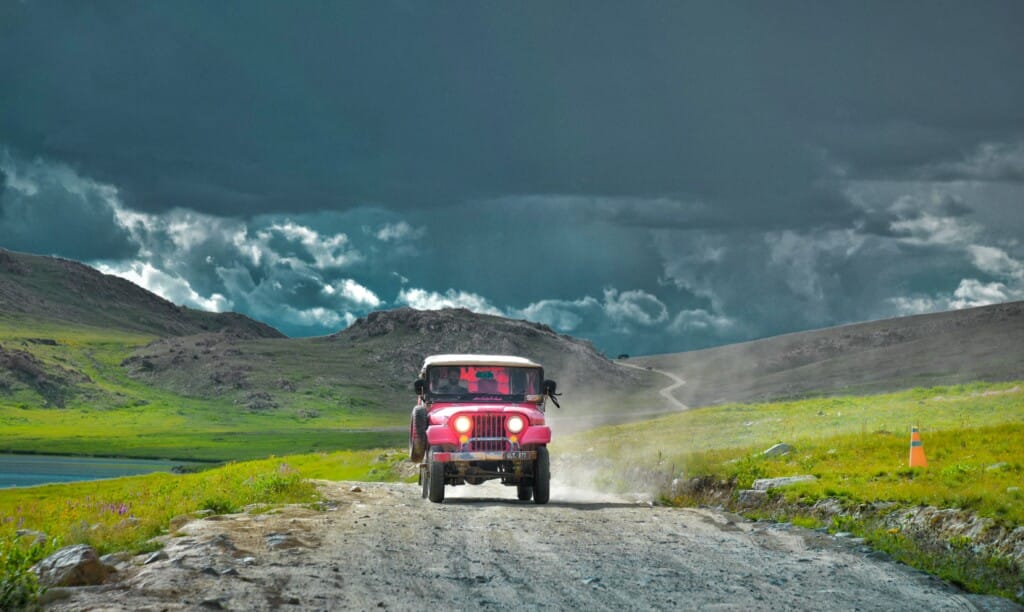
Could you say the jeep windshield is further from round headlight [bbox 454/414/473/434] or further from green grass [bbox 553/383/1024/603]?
green grass [bbox 553/383/1024/603]

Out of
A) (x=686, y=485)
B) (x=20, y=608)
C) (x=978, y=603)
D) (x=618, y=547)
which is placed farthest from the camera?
(x=686, y=485)

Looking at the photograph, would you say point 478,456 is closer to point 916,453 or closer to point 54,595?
point 916,453

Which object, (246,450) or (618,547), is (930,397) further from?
(246,450)

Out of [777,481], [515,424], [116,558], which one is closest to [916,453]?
[777,481]

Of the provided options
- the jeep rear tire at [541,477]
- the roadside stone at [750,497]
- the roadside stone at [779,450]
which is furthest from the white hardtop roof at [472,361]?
the roadside stone at [779,450]

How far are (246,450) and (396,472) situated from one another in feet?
468

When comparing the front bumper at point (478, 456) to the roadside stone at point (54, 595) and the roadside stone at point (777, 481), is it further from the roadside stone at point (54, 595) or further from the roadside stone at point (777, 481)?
the roadside stone at point (54, 595)

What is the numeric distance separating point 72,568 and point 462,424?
15186mm

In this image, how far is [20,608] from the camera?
42.3 ft

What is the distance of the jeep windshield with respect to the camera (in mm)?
30203

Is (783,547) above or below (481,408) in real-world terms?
below

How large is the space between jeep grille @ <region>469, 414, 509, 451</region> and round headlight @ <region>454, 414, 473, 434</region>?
0.16 meters

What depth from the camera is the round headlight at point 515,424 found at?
28.7 metres

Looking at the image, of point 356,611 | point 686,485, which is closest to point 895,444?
point 686,485
